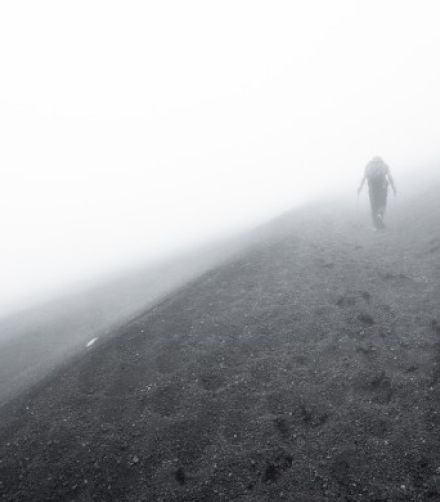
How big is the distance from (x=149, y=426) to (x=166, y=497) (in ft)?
7.15

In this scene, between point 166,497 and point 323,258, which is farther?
point 323,258

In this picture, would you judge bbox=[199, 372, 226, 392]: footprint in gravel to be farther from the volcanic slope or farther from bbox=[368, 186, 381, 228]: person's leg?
bbox=[368, 186, 381, 228]: person's leg

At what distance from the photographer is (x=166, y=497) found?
793 centimetres

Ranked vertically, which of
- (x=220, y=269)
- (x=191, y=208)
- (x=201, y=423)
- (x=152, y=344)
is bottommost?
(x=201, y=423)

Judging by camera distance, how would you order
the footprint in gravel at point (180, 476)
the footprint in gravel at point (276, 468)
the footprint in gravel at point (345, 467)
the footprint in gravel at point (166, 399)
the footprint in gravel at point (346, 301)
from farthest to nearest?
the footprint in gravel at point (346, 301)
the footprint in gravel at point (166, 399)
the footprint in gravel at point (180, 476)
the footprint in gravel at point (276, 468)
the footprint in gravel at point (345, 467)

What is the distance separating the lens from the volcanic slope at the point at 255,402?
791cm

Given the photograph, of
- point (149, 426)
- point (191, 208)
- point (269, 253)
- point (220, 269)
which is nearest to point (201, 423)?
point (149, 426)

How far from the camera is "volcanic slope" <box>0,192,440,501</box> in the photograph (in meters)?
7.91

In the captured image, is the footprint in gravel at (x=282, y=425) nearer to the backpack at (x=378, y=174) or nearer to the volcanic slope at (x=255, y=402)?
the volcanic slope at (x=255, y=402)

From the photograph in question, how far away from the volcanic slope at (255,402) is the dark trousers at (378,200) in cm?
686

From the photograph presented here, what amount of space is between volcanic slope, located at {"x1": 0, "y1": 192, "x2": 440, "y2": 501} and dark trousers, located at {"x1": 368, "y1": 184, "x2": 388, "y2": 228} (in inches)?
270

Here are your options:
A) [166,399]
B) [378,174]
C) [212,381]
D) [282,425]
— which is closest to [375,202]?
[378,174]

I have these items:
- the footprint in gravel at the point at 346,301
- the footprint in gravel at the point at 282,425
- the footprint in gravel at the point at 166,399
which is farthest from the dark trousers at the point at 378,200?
the footprint in gravel at the point at 166,399

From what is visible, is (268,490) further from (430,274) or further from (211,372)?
(430,274)
